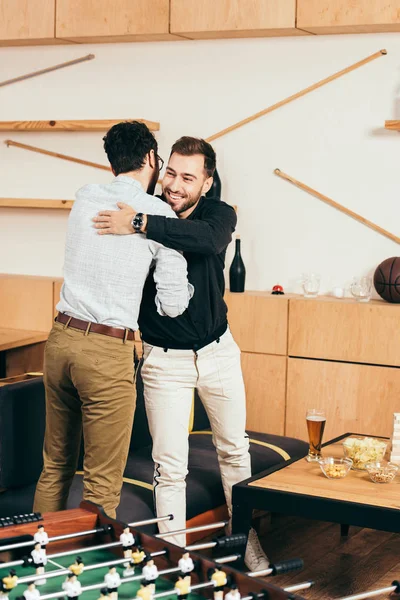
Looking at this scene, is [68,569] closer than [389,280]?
Yes

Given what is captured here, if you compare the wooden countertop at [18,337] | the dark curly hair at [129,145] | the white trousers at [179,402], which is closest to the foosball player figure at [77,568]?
the white trousers at [179,402]

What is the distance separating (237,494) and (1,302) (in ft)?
8.85

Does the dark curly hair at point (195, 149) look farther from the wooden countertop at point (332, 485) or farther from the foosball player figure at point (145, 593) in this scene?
the foosball player figure at point (145, 593)

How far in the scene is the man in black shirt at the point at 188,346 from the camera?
3057 mm

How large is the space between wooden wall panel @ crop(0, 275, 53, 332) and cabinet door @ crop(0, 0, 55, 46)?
137cm

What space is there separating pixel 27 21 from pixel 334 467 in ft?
10.7

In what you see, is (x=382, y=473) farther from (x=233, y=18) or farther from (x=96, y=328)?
(x=233, y=18)

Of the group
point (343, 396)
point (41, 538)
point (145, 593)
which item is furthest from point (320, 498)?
point (343, 396)

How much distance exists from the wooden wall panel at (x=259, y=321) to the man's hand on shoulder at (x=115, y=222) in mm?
1984

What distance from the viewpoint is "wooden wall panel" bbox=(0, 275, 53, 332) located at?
5.20 meters

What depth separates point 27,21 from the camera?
17.0ft

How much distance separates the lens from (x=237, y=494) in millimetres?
3078

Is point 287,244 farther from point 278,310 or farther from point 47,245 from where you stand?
point 47,245

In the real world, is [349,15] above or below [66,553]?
above
